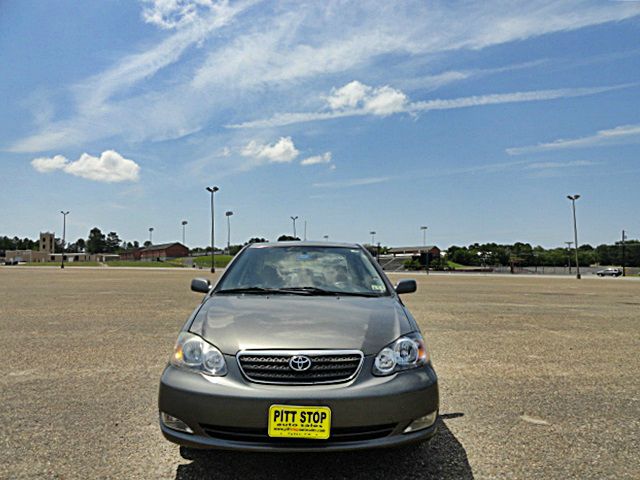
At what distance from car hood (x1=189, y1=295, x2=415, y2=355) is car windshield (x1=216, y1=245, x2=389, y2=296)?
32 centimetres

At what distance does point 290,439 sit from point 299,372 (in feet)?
1.16

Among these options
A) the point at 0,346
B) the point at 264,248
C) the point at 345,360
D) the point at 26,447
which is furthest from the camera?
the point at 0,346

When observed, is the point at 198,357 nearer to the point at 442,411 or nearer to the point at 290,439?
the point at 290,439

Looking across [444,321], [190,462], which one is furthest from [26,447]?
[444,321]

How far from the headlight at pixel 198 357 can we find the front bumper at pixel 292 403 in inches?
2.1

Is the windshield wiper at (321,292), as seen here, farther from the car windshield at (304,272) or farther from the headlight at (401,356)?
the headlight at (401,356)

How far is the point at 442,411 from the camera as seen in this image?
15.0 ft

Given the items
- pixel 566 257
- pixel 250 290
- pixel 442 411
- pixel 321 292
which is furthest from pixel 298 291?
pixel 566 257

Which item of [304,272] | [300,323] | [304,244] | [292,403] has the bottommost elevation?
[292,403]

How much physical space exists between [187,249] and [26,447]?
153 metres

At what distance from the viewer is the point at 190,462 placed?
11.3ft

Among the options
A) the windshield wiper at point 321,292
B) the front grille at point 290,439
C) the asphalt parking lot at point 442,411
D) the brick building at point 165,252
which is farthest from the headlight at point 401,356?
the brick building at point 165,252

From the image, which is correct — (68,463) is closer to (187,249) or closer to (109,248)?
(187,249)

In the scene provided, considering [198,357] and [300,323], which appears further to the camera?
[300,323]
